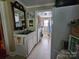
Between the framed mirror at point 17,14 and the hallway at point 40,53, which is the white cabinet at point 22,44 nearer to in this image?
the hallway at point 40,53

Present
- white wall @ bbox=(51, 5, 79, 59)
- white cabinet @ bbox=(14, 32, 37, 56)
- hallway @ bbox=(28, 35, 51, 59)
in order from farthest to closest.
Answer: hallway @ bbox=(28, 35, 51, 59) < white cabinet @ bbox=(14, 32, 37, 56) < white wall @ bbox=(51, 5, 79, 59)

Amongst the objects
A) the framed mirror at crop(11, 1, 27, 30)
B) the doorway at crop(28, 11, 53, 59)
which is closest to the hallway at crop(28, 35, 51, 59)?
the doorway at crop(28, 11, 53, 59)

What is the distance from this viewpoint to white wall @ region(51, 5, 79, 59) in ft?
5.16

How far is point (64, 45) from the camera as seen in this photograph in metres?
1.65

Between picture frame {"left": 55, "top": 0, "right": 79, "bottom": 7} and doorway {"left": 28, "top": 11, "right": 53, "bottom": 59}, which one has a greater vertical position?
picture frame {"left": 55, "top": 0, "right": 79, "bottom": 7}

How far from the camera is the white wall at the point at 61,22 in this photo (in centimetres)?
157

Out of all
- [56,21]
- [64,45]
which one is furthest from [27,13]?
[64,45]

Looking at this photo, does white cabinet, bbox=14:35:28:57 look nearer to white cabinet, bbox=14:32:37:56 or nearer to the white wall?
white cabinet, bbox=14:32:37:56

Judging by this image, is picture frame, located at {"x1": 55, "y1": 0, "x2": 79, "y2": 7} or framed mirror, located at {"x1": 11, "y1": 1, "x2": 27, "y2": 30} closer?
picture frame, located at {"x1": 55, "y1": 0, "x2": 79, "y2": 7}

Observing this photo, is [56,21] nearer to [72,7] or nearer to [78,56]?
[72,7]

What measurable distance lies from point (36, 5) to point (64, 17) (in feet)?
9.38

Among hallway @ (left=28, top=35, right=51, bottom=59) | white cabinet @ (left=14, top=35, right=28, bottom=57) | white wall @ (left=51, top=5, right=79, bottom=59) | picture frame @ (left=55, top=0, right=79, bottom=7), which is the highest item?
picture frame @ (left=55, top=0, right=79, bottom=7)

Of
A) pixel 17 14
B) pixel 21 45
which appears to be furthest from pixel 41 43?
pixel 17 14

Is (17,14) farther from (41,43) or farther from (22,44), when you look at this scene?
(41,43)
